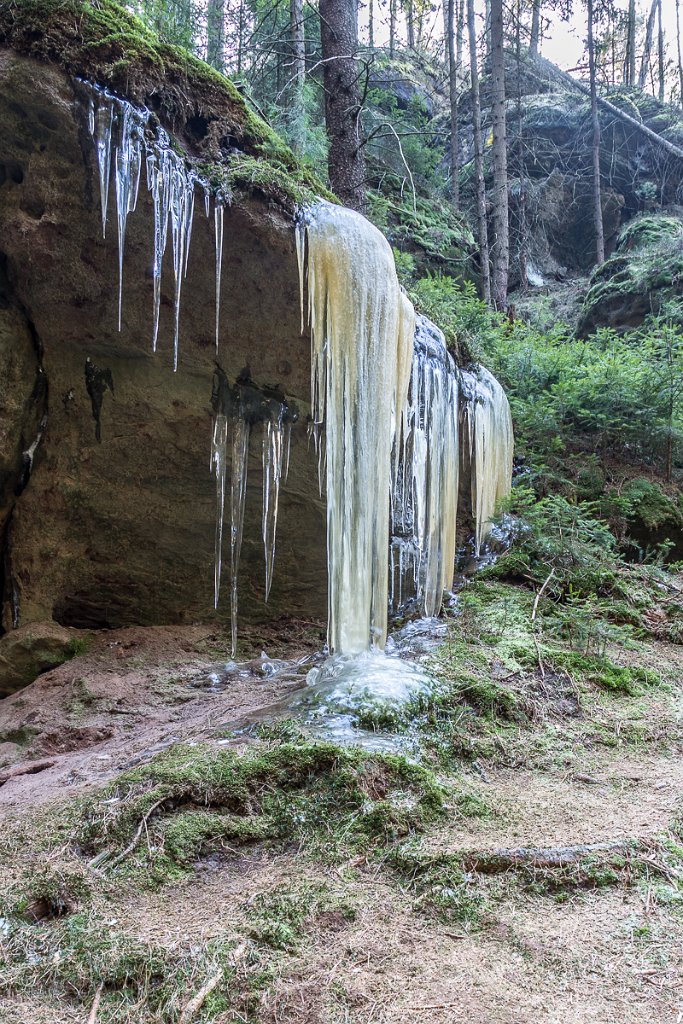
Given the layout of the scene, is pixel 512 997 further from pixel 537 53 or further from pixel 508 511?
pixel 537 53

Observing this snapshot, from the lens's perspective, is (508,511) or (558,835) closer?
(558,835)

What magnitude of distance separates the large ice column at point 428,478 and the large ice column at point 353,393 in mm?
1089

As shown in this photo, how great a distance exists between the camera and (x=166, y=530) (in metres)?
6.18

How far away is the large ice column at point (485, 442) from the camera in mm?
7223

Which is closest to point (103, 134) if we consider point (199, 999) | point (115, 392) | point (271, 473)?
point (115, 392)

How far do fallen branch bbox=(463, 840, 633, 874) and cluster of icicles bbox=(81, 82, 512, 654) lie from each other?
2.64m

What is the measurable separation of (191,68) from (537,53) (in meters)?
23.1

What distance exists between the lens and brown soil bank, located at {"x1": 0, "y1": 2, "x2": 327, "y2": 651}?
403cm

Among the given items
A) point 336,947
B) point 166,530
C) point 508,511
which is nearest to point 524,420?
point 508,511

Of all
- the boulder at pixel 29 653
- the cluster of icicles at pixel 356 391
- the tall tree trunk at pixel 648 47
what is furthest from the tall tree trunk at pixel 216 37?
the tall tree trunk at pixel 648 47

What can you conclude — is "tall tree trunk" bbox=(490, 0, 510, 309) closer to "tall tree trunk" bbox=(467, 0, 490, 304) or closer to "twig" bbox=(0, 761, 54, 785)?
"tall tree trunk" bbox=(467, 0, 490, 304)

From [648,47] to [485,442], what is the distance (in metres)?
24.5

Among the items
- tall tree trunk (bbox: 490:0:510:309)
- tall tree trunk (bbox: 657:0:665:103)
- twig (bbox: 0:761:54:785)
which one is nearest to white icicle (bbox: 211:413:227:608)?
twig (bbox: 0:761:54:785)

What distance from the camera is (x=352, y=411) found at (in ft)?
16.6
